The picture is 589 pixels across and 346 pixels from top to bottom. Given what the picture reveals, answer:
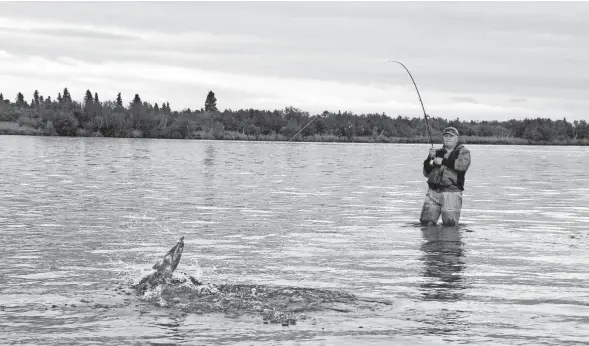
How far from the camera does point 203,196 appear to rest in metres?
26.1

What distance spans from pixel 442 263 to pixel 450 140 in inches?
161

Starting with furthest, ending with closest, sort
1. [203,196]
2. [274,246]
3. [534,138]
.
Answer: [534,138] → [203,196] → [274,246]

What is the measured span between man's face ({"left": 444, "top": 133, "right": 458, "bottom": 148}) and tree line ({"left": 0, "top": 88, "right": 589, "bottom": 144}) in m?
115

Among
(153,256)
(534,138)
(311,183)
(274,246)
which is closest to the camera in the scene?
(153,256)

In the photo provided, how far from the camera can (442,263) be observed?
13633 mm

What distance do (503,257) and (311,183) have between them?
19335mm

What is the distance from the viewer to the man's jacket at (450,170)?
666 inches

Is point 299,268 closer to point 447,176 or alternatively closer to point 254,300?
point 254,300

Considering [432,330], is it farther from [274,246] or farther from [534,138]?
[534,138]

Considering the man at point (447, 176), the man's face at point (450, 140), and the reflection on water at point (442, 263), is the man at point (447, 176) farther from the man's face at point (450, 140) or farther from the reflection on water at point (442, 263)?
the reflection on water at point (442, 263)

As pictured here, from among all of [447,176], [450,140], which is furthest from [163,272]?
[450,140]

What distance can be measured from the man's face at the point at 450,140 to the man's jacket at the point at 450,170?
95 mm

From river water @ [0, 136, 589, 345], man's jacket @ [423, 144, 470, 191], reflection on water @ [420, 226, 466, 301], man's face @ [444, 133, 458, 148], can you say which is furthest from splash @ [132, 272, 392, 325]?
man's face @ [444, 133, 458, 148]

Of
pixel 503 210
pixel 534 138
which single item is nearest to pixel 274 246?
pixel 503 210
